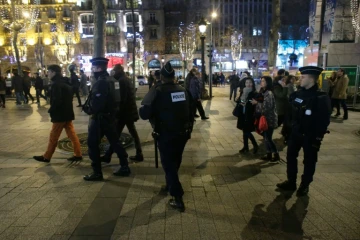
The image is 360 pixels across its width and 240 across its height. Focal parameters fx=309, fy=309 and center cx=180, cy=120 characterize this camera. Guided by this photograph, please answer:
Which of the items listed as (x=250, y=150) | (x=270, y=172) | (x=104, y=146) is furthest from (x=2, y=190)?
(x=250, y=150)

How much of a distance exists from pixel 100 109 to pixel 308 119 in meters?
3.05

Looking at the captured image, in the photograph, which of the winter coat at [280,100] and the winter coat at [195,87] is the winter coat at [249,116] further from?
the winter coat at [195,87]

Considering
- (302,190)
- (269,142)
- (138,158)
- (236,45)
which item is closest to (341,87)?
(269,142)

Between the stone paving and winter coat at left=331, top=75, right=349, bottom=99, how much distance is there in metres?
4.99

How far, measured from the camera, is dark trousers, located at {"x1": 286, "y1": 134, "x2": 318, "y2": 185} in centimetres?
435

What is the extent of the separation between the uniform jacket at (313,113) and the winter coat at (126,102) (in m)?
3.06

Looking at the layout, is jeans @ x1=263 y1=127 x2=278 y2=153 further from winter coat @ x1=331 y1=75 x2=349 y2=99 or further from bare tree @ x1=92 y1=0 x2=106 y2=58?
winter coat @ x1=331 y1=75 x2=349 y2=99

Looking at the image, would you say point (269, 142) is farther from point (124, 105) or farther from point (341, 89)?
point (341, 89)

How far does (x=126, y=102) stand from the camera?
5984 mm

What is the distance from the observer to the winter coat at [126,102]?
5.80 metres

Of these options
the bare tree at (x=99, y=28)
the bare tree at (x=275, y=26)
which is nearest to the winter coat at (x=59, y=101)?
the bare tree at (x=99, y=28)

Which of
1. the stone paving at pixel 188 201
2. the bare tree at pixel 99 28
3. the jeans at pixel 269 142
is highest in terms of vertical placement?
the bare tree at pixel 99 28

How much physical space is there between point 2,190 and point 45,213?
50.2 inches

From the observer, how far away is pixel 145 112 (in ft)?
12.5
